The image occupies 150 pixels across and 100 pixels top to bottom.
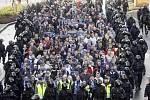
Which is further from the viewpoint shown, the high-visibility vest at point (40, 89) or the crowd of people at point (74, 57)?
the high-visibility vest at point (40, 89)

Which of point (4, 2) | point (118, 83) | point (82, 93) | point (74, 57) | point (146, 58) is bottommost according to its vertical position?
point (146, 58)

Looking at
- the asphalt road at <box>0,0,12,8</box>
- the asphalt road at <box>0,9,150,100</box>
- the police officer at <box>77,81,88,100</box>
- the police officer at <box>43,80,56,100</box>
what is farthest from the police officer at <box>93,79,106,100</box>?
the asphalt road at <box>0,0,12,8</box>

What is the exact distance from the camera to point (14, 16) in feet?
160

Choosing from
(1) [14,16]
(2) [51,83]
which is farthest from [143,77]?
(1) [14,16]

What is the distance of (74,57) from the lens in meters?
29.9

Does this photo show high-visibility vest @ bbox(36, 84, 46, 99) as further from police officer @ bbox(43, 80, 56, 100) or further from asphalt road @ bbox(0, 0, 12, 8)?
asphalt road @ bbox(0, 0, 12, 8)

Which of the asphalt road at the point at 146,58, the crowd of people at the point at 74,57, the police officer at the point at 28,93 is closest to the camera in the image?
the crowd of people at the point at 74,57

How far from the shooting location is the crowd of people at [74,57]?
86.2ft

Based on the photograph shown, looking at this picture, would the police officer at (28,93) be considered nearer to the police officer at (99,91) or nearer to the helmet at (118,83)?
the police officer at (99,91)

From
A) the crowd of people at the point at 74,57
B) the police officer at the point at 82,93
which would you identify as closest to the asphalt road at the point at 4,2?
the crowd of people at the point at 74,57

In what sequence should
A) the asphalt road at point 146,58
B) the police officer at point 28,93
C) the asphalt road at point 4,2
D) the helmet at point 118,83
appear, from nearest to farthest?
the helmet at point 118,83 → the police officer at point 28,93 → the asphalt road at point 146,58 → the asphalt road at point 4,2

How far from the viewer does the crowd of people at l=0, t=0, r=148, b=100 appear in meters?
26.3

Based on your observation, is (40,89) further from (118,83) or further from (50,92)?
(118,83)

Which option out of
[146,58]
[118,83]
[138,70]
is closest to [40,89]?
[118,83]
